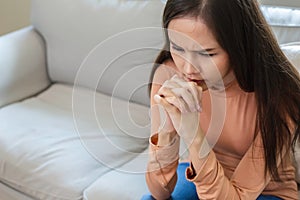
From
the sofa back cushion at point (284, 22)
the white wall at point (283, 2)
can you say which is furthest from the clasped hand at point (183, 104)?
the white wall at point (283, 2)

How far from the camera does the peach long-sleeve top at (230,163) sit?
1035 millimetres

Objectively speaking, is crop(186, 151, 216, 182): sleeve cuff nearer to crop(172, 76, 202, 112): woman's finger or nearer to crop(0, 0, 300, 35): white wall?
crop(172, 76, 202, 112): woman's finger

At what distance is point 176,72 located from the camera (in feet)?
3.54

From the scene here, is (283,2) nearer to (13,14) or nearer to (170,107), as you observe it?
(170,107)

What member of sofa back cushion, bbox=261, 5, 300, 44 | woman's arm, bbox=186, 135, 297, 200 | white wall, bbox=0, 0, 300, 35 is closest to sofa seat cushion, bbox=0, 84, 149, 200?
woman's arm, bbox=186, 135, 297, 200

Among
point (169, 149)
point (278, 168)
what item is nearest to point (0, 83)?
point (169, 149)

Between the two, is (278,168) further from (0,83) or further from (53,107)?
(0,83)

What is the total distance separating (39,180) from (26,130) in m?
0.23

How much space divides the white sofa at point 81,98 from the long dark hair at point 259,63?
23 centimetres

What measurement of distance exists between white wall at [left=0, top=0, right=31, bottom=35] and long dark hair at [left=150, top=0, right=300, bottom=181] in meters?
1.69

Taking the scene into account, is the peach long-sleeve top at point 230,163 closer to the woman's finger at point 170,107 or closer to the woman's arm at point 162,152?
the woman's arm at point 162,152

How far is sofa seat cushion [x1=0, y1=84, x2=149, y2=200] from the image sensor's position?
1423 mm

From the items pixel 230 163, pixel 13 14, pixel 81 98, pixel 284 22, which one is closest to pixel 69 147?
pixel 81 98

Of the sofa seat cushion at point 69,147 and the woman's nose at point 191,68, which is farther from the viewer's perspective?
the sofa seat cushion at point 69,147
